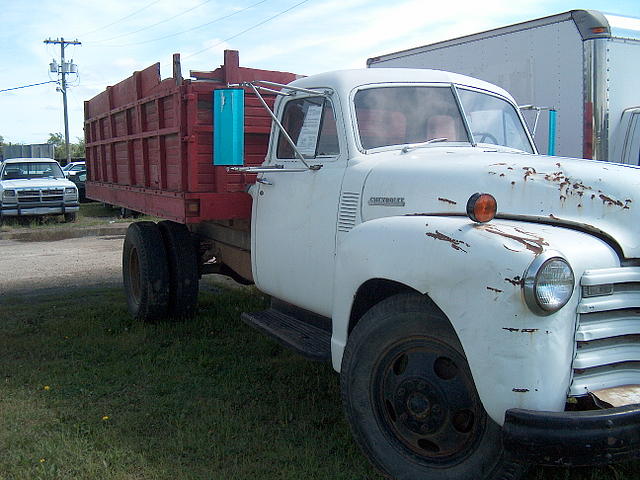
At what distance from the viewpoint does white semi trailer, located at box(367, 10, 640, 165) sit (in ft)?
22.0

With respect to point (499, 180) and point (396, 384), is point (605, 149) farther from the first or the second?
point (396, 384)

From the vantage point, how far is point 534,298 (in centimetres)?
252

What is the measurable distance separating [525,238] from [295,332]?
1.93 metres

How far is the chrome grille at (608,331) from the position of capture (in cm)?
264

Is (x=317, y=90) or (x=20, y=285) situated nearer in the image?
(x=317, y=90)

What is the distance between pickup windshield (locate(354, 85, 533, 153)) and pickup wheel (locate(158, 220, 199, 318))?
9.01 ft

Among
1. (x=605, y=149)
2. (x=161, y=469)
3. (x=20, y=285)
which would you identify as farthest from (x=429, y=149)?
(x=20, y=285)

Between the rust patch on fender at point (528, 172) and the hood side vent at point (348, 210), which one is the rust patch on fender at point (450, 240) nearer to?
the rust patch on fender at point (528, 172)

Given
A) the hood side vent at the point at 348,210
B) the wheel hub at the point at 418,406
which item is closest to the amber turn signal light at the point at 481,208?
the wheel hub at the point at 418,406

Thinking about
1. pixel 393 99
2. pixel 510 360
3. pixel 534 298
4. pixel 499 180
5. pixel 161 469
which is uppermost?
pixel 393 99

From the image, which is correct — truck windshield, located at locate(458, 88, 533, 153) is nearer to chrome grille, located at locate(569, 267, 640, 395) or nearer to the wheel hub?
chrome grille, located at locate(569, 267, 640, 395)

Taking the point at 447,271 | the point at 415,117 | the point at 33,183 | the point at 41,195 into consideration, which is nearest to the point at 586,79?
the point at 415,117

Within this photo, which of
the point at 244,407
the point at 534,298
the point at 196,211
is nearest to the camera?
the point at 534,298

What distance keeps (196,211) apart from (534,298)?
3.28m
